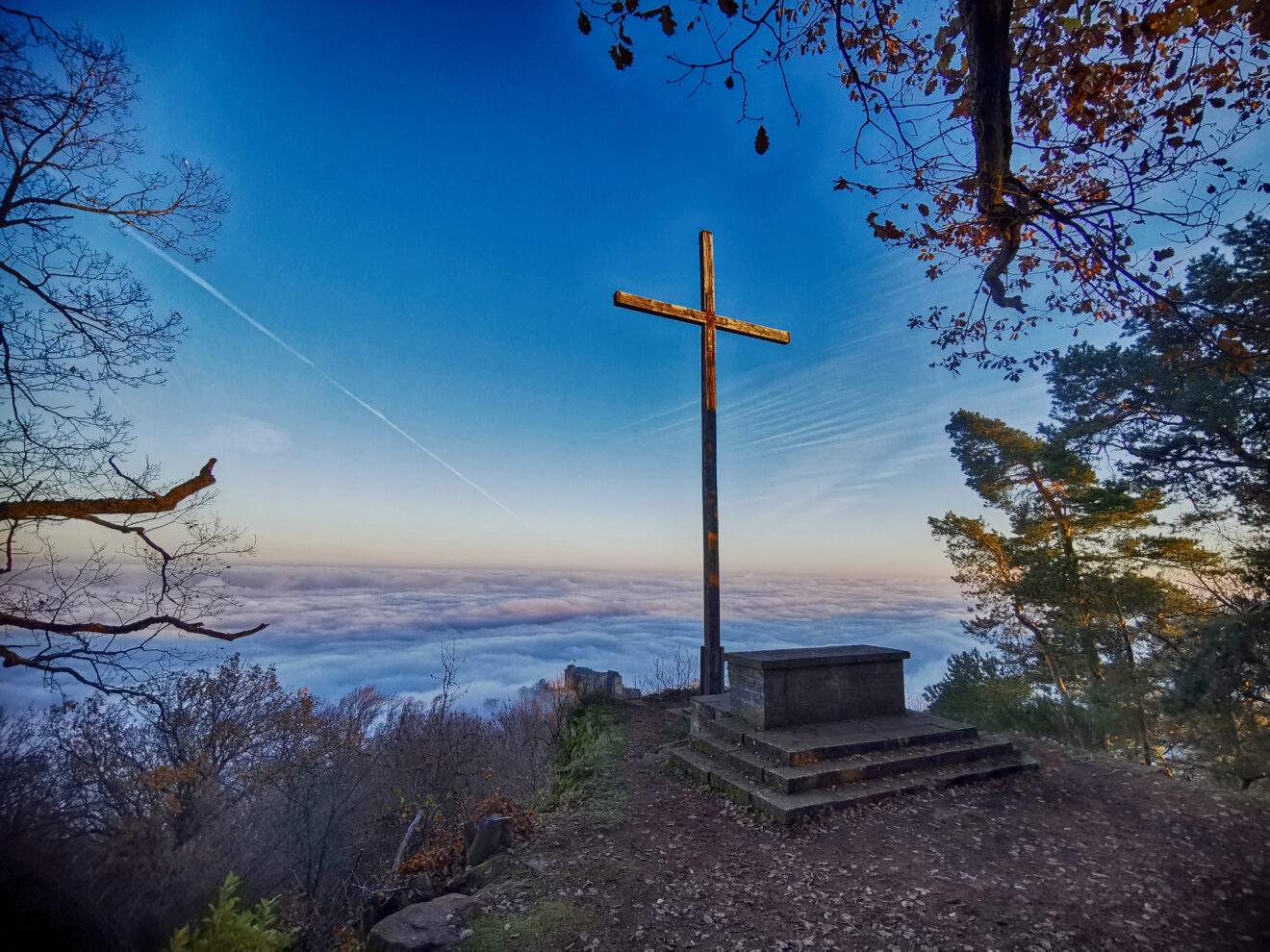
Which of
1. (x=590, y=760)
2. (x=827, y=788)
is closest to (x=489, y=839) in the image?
(x=590, y=760)

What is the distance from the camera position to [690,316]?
8.62m

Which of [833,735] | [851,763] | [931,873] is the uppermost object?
[833,735]

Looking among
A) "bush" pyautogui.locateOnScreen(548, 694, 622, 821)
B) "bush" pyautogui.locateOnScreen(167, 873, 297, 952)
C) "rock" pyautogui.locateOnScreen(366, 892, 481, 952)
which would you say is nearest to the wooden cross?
"bush" pyautogui.locateOnScreen(548, 694, 622, 821)

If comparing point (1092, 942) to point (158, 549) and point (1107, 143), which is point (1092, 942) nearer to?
point (1107, 143)

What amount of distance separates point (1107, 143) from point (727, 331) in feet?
19.8

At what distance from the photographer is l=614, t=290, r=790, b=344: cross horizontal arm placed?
812 cm

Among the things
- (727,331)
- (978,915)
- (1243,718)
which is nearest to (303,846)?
(978,915)

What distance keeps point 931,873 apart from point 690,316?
773 cm

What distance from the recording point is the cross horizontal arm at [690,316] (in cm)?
812

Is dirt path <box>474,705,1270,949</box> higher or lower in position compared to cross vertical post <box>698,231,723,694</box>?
lower

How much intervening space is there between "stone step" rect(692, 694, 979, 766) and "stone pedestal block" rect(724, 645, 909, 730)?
131 millimetres

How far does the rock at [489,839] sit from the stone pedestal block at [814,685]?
10.4ft

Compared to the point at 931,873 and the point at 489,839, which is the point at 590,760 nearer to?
the point at 489,839

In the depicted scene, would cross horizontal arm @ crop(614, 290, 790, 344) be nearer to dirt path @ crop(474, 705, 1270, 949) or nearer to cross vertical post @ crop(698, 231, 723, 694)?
cross vertical post @ crop(698, 231, 723, 694)
